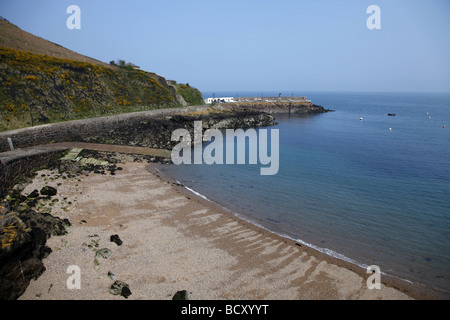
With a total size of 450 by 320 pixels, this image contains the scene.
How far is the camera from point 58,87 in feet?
115

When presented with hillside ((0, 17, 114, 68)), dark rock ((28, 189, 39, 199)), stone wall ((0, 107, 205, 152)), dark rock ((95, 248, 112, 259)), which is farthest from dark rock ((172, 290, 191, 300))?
hillside ((0, 17, 114, 68))

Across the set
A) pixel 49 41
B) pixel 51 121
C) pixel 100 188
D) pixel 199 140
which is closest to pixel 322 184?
pixel 100 188

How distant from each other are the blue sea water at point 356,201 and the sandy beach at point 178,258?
6.42 feet

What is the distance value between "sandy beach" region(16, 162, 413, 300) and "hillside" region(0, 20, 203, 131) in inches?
635

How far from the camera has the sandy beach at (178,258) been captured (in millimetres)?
10141

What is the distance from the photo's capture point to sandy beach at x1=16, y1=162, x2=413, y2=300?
10.1 metres

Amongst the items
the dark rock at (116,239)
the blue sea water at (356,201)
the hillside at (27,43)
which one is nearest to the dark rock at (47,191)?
the dark rock at (116,239)

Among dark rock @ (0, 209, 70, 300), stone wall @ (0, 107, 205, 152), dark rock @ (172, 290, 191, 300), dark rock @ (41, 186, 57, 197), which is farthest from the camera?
stone wall @ (0, 107, 205, 152)

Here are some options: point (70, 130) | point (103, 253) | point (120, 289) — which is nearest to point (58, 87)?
point (70, 130)

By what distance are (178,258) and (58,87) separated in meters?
33.3

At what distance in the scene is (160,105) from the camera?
4850cm

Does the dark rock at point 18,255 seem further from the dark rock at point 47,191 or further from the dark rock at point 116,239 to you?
the dark rock at point 47,191

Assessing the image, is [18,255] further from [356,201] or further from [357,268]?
[356,201]

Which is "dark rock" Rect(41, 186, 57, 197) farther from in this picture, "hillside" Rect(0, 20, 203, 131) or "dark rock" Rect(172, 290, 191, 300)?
"hillside" Rect(0, 20, 203, 131)
